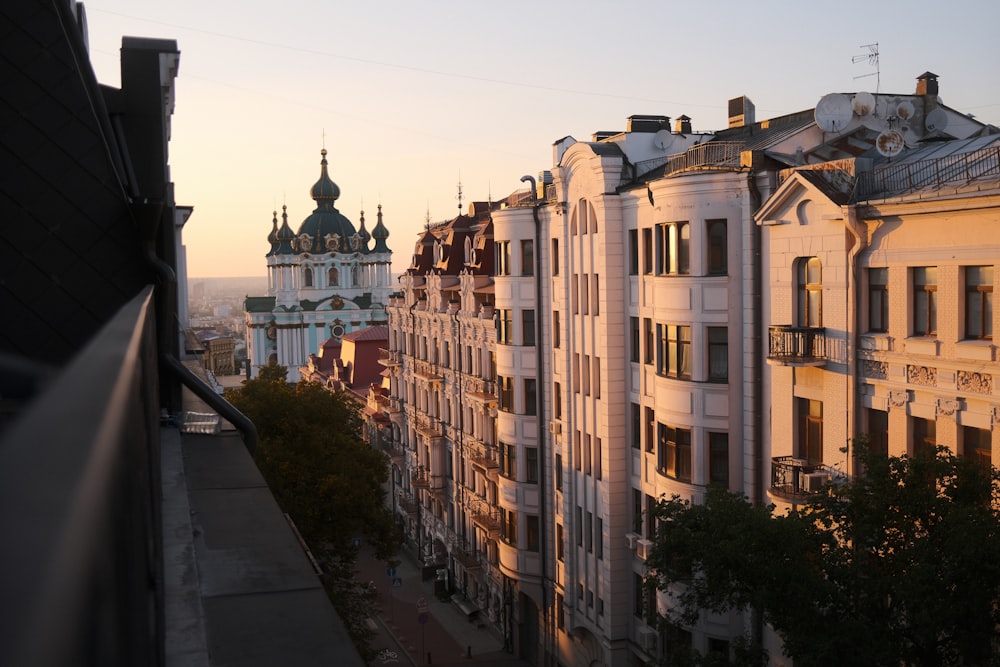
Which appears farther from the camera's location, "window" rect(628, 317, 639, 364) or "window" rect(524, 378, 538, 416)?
"window" rect(524, 378, 538, 416)

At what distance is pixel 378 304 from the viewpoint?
123625 mm

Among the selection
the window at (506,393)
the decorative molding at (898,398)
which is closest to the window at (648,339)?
the decorative molding at (898,398)

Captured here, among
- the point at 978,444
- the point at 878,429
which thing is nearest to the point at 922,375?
the point at 978,444

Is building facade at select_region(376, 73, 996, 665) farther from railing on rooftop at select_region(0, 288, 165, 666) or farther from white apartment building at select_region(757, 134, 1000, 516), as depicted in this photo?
railing on rooftop at select_region(0, 288, 165, 666)

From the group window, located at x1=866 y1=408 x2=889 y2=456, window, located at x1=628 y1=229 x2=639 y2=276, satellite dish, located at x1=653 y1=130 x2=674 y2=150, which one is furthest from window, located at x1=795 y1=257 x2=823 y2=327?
satellite dish, located at x1=653 y1=130 x2=674 y2=150

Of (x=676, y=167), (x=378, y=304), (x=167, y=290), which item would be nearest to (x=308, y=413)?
(x=676, y=167)

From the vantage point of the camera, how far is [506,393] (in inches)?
1324

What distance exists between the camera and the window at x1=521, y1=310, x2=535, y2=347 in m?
32.3

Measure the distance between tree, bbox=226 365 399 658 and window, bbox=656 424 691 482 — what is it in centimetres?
884

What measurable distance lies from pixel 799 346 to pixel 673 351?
4.31m

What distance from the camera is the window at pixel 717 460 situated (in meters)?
22.4

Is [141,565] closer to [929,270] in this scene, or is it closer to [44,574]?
[44,574]

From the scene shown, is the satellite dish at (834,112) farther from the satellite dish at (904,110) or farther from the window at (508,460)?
the window at (508,460)

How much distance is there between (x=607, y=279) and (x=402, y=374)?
2946cm
